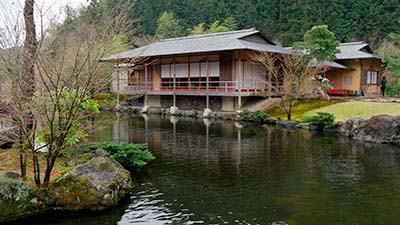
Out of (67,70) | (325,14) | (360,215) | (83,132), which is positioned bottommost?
(360,215)

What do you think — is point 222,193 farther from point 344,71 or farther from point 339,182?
point 344,71

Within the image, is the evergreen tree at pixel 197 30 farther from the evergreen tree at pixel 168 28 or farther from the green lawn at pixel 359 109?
the green lawn at pixel 359 109

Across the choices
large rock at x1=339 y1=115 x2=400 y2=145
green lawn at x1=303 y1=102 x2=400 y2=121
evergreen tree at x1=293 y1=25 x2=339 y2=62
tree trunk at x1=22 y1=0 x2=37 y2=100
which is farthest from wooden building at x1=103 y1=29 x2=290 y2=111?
tree trunk at x1=22 y1=0 x2=37 y2=100

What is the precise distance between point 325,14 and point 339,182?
4015 centimetres

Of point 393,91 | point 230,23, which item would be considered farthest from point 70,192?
point 230,23

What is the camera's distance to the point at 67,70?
27.3 feet

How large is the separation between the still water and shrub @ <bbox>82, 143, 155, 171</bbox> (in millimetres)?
433

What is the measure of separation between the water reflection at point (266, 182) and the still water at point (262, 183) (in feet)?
0.07

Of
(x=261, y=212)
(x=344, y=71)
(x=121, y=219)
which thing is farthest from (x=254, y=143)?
(x=344, y=71)

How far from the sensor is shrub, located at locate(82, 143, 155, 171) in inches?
445

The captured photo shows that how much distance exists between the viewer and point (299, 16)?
4775 centimetres

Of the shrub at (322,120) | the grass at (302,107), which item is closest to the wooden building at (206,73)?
the grass at (302,107)

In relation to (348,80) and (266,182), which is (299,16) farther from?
(266,182)

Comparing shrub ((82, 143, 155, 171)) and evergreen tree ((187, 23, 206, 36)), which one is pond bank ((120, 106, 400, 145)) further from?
evergreen tree ((187, 23, 206, 36))
